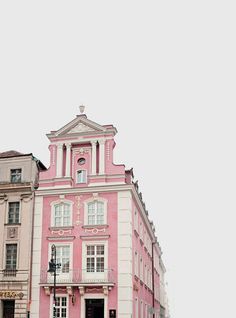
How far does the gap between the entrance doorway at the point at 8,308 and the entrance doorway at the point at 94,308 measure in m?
5.31

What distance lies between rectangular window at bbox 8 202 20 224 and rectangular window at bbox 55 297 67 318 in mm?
6476

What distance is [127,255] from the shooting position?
1257 inches

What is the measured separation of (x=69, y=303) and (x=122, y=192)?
8157mm

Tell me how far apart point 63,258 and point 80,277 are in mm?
2022

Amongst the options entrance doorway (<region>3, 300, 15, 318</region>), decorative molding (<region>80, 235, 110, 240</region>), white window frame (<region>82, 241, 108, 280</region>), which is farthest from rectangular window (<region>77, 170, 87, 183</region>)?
entrance doorway (<region>3, 300, 15, 318</region>)

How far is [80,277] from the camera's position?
32.0 m

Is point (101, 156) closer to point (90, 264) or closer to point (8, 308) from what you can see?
point (90, 264)

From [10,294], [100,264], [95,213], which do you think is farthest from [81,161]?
[10,294]

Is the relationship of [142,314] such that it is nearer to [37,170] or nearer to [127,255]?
[127,255]

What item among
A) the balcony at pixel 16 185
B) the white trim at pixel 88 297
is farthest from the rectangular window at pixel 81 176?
the white trim at pixel 88 297

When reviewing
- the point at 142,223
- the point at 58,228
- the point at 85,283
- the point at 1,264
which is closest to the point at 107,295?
the point at 85,283

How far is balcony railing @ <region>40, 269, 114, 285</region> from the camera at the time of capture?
31469mm

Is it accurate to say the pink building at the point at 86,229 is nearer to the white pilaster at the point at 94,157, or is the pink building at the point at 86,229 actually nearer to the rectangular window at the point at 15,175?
the white pilaster at the point at 94,157

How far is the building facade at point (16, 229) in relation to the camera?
3294 centimetres
